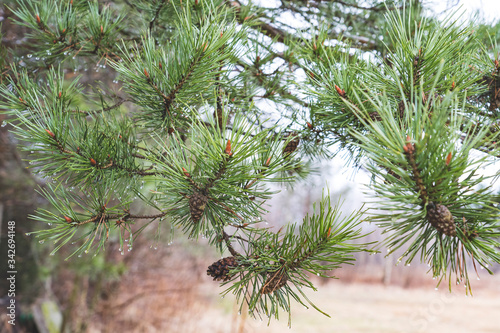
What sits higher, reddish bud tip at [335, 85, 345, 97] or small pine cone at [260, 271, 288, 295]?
reddish bud tip at [335, 85, 345, 97]

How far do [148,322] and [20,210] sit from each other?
1.62 m

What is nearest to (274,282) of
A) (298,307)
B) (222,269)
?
(222,269)

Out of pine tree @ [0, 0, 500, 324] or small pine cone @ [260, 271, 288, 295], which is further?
small pine cone @ [260, 271, 288, 295]

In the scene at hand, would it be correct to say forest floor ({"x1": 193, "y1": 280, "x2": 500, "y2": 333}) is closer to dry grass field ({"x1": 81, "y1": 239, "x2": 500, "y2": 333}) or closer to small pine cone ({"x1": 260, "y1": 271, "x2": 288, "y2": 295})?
dry grass field ({"x1": 81, "y1": 239, "x2": 500, "y2": 333})

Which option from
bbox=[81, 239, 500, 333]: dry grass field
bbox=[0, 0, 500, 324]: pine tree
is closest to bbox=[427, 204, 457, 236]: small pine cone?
bbox=[0, 0, 500, 324]: pine tree

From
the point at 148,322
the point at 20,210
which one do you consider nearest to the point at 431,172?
the point at 20,210

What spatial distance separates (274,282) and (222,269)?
9cm

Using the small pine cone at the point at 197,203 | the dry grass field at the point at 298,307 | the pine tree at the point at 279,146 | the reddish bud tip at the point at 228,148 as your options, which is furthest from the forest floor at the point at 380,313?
the reddish bud tip at the point at 228,148

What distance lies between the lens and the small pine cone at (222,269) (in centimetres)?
60

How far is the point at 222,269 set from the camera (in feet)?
1.98

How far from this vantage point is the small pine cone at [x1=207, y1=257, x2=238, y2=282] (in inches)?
23.4

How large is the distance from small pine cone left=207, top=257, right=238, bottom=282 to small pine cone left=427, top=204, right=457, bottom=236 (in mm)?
329

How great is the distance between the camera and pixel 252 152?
1.61 feet

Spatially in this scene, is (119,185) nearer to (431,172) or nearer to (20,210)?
(431,172)
